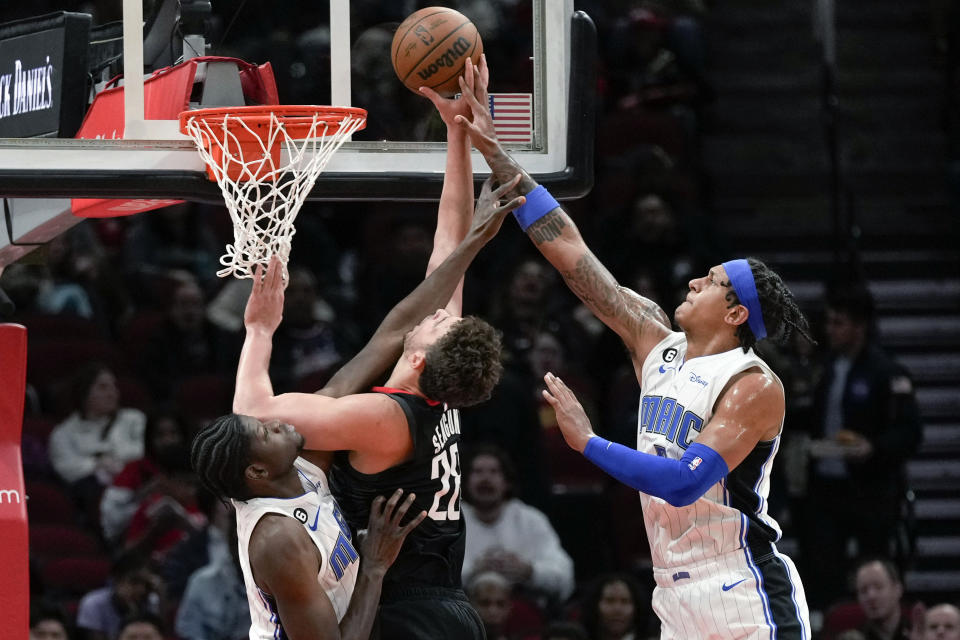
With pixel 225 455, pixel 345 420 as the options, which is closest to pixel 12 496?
pixel 225 455

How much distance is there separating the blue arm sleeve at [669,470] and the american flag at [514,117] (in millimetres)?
1230

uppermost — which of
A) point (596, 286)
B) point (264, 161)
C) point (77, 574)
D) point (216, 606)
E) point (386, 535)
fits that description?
point (264, 161)

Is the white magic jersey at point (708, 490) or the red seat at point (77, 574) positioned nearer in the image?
the white magic jersey at point (708, 490)

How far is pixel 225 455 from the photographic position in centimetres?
449

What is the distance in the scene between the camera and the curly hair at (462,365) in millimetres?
4656

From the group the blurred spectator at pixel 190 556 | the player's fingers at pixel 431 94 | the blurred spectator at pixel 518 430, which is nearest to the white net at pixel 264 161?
the player's fingers at pixel 431 94

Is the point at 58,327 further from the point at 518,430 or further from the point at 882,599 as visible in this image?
the point at 882,599

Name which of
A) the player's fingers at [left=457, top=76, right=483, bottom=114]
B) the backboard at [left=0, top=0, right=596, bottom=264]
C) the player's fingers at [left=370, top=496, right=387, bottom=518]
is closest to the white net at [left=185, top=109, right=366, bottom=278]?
the backboard at [left=0, top=0, right=596, bottom=264]

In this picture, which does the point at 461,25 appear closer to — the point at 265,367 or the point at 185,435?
the point at 265,367

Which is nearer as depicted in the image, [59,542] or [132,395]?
[59,542]

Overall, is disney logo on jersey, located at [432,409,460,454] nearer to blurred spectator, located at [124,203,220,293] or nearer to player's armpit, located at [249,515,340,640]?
player's armpit, located at [249,515,340,640]

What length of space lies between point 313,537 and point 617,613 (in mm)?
3290

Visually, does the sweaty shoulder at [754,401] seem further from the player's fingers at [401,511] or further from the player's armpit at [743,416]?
the player's fingers at [401,511]

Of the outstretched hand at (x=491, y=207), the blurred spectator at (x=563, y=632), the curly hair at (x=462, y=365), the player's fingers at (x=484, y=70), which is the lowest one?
the blurred spectator at (x=563, y=632)
